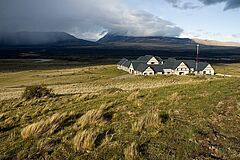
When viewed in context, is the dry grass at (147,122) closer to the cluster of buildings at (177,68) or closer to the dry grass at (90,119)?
the dry grass at (90,119)

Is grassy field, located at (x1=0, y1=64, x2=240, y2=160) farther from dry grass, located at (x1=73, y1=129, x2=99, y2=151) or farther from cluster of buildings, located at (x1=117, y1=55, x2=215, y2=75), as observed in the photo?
cluster of buildings, located at (x1=117, y1=55, x2=215, y2=75)

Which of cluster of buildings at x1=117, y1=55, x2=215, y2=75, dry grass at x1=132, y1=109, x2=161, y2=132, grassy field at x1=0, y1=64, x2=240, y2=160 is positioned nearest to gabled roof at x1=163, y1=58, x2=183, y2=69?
cluster of buildings at x1=117, y1=55, x2=215, y2=75

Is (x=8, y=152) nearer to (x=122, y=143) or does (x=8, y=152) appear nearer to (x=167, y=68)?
(x=122, y=143)

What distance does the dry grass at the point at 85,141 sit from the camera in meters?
8.15

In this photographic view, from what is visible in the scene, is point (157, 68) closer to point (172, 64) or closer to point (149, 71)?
point (149, 71)

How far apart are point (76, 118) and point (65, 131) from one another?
2.07 metres

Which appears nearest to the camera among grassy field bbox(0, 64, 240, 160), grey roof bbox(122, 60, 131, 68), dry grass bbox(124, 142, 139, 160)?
dry grass bbox(124, 142, 139, 160)

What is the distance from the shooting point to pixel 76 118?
38.8ft

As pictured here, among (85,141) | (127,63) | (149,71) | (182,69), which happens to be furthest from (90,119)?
(127,63)

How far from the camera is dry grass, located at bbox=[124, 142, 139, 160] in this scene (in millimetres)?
7402

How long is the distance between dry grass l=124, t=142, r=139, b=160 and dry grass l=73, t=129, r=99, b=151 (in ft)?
3.33

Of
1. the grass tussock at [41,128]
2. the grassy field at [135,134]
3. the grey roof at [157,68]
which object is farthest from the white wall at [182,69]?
the grass tussock at [41,128]

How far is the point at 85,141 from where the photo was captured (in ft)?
27.6

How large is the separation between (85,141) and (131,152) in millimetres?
1504
